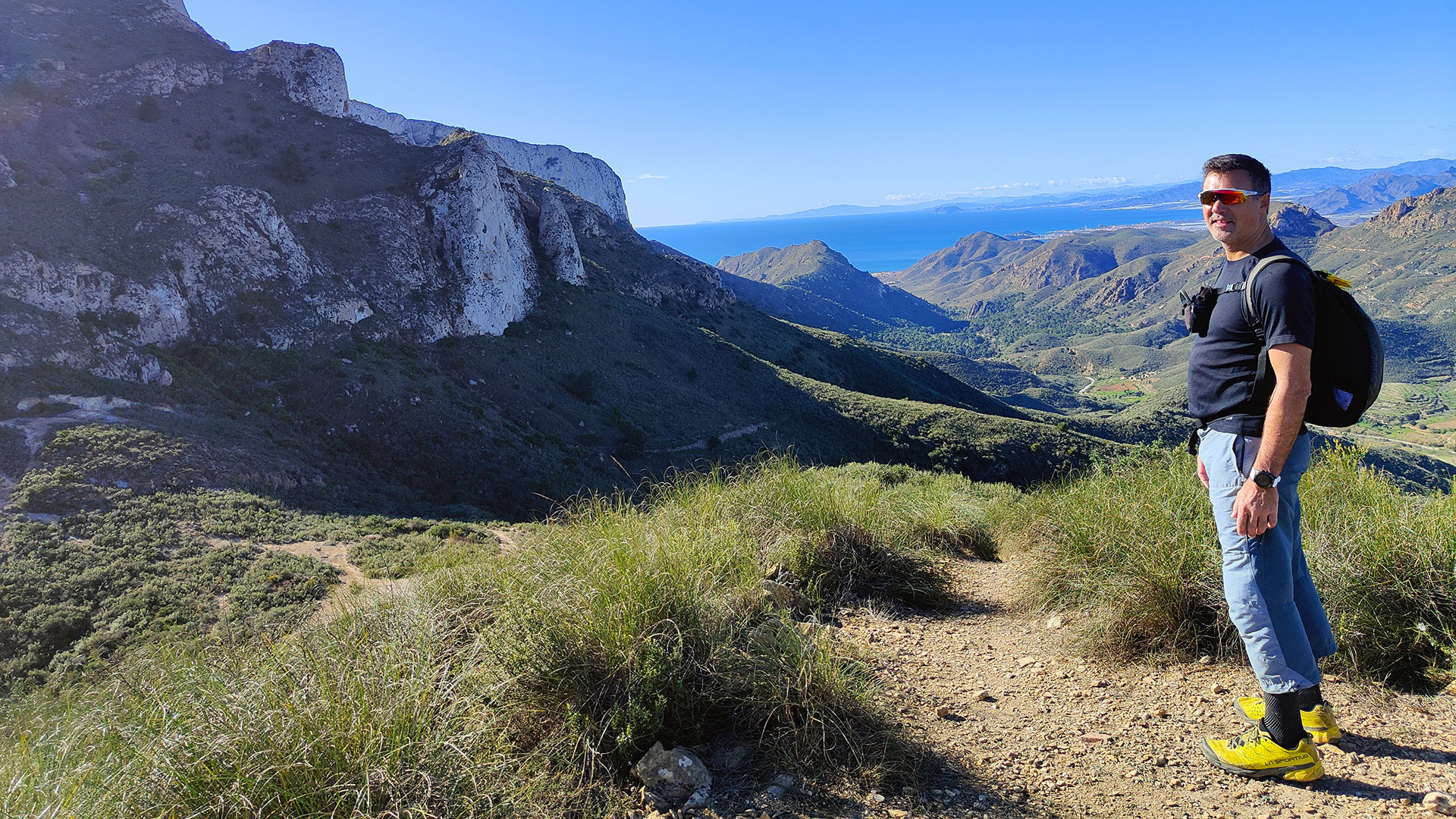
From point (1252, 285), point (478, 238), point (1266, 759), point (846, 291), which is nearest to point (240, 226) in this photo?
point (478, 238)

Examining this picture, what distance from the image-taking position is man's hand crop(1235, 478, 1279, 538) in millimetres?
2154

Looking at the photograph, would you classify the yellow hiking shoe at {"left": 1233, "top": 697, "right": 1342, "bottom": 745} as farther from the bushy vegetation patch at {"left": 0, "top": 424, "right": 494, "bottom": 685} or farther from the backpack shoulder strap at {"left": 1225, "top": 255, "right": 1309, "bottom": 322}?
the bushy vegetation patch at {"left": 0, "top": 424, "right": 494, "bottom": 685}

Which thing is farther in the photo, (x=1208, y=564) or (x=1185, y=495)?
(x=1185, y=495)

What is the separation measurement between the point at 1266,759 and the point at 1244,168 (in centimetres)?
218

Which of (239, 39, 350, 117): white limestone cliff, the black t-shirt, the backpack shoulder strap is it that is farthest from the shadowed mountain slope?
the backpack shoulder strap

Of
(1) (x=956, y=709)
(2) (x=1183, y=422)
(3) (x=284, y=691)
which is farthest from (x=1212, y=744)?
(2) (x=1183, y=422)

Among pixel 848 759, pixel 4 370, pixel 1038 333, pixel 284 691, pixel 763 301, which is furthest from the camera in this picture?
pixel 1038 333

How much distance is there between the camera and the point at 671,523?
11.7ft

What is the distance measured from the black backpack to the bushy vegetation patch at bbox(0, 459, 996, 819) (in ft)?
6.28

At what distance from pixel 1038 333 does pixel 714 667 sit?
174332 mm

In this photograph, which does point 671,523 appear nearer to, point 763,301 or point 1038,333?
point 763,301

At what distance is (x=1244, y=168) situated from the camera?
7.93 feet

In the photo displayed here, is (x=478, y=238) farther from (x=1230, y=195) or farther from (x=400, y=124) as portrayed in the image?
(x=400, y=124)

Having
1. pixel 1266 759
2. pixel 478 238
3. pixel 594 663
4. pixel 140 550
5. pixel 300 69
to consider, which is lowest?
pixel 140 550
